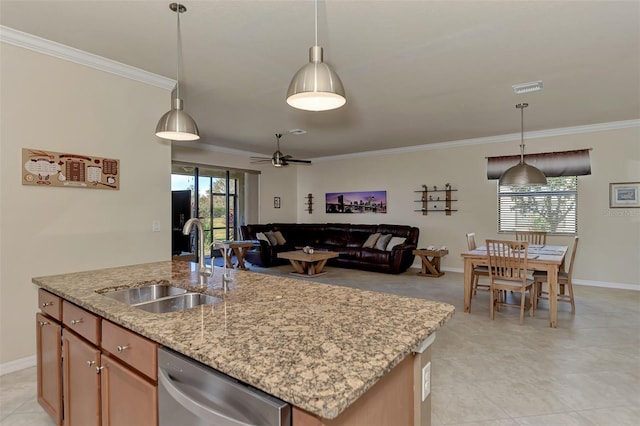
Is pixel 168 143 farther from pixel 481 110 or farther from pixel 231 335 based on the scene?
pixel 481 110

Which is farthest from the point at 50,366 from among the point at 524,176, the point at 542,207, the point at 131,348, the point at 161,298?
the point at 542,207

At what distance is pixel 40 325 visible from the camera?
204 cm

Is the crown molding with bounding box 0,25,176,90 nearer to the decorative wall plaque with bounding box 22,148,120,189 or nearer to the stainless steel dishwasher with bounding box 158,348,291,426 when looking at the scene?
the decorative wall plaque with bounding box 22,148,120,189

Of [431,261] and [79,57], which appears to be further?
[431,261]

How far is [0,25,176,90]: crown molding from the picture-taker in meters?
2.66

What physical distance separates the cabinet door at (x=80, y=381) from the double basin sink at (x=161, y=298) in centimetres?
27

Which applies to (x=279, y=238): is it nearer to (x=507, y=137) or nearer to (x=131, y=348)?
(x=507, y=137)

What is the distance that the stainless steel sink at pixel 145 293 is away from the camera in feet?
6.28

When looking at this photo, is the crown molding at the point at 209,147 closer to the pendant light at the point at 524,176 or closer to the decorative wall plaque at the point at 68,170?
the decorative wall plaque at the point at 68,170

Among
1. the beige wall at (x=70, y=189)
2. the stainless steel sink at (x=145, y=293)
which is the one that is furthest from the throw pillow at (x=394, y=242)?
the stainless steel sink at (x=145, y=293)

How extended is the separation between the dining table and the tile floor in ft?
0.65

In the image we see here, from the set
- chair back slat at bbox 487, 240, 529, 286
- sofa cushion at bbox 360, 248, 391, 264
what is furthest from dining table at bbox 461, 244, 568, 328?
sofa cushion at bbox 360, 248, 391, 264

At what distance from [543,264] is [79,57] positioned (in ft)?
16.2

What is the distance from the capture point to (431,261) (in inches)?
263
